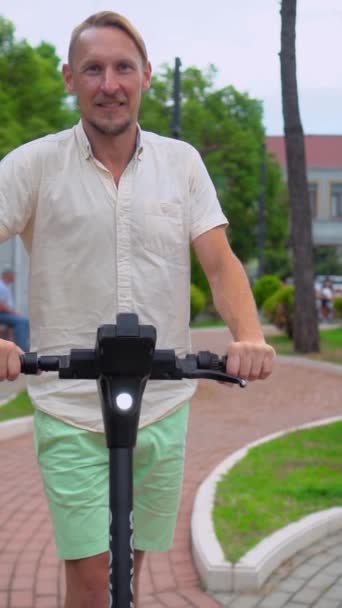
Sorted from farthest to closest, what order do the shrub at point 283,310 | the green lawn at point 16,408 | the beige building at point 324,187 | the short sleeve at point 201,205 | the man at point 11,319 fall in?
the beige building at point 324,187
the shrub at point 283,310
the man at point 11,319
the green lawn at point 16,408
the short sleeve at point 201,205

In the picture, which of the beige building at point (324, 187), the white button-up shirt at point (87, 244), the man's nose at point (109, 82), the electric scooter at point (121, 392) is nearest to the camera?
the electric scooter at point (121, 392)

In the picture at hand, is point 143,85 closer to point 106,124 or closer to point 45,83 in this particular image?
point 106,124

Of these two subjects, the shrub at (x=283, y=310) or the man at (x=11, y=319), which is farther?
the shrub at (x=283, y=310)

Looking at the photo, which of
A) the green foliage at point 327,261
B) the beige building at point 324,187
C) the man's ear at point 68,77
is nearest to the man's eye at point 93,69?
the man's ear at point 68,77

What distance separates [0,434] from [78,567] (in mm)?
5985

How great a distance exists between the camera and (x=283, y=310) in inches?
789

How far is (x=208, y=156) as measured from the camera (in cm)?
4147

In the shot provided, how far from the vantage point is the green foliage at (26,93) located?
28766mm

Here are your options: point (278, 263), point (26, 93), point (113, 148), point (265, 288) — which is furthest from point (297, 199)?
point (278, 263)

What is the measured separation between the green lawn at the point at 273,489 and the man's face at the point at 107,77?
272 cm

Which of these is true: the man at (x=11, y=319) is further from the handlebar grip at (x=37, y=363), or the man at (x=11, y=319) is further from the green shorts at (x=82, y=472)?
the handlebar grip at (x=37, y=363)

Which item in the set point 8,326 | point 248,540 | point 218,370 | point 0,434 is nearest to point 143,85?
point 218,370

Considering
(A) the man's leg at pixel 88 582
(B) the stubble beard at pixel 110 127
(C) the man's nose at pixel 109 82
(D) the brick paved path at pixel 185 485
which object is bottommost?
(D) the brick paved path at pixel 185 485

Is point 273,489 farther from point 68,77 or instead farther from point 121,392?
point 121,392
